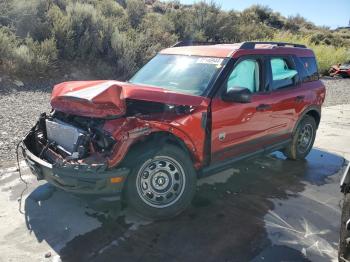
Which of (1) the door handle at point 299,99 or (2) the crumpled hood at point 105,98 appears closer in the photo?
(2) the crumpled hood at point 105,98

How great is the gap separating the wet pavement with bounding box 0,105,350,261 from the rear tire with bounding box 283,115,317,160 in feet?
3.38

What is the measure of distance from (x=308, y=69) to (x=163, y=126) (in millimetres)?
3425

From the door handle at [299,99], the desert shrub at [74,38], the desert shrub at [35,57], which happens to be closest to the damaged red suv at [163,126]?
the door handle at [299,99]

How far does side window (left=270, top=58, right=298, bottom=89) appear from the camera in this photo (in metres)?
5.57

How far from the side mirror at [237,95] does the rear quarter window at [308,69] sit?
2.06 meters

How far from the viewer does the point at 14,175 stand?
5367 millimetres

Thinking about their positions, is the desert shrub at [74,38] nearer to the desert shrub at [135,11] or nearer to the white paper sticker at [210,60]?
the desert shrub at [135,11]

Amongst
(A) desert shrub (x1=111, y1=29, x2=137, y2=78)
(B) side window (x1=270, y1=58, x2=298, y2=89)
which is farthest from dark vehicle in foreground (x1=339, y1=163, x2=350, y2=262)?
(A) desert shrub (x1=111, y1=29, x2=137, y2=78)

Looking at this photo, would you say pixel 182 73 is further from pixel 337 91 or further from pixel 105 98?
pixel 337 91

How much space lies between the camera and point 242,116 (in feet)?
16.2

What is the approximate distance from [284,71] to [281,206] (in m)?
2.13

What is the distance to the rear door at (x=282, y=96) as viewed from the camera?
550 centimetres

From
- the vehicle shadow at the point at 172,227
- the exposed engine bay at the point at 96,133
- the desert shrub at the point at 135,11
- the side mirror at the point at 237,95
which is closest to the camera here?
the vehicle shadow at the point at 172,227

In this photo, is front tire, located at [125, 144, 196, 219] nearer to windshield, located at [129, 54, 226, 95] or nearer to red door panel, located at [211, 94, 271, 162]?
red door panel, located at [211, 94, 271, 162]
